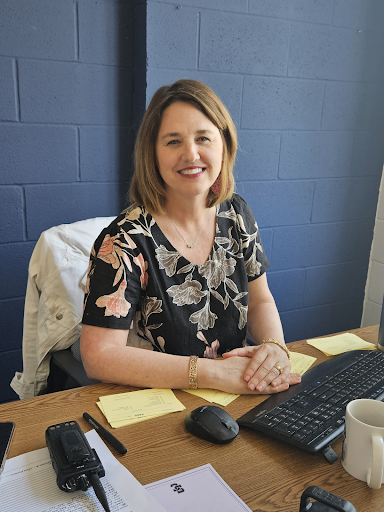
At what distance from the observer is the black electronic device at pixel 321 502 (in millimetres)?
658

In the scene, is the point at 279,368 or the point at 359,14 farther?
the point at 359,14

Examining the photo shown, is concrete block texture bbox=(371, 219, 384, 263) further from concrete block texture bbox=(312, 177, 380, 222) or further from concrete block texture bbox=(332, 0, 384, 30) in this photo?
concrete block texture bbox=(332, 0, 384, 30)

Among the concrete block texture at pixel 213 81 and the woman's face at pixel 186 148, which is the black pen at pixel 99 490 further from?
the concrete block texture at pixel 213 81

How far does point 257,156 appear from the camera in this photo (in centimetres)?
226

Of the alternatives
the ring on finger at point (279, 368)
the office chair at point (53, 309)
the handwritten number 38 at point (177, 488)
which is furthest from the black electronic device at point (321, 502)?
the office chair at point (53, 309)

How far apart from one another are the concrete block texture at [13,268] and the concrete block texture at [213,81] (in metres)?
0.79

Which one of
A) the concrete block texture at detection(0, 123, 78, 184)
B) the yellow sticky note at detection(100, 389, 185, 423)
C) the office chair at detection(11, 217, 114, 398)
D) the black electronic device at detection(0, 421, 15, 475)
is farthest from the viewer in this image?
the concrete block texture at detection(0, 123, 78, 184)

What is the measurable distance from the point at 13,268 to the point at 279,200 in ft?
4.24

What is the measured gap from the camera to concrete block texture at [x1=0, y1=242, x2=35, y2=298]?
6.21 feet

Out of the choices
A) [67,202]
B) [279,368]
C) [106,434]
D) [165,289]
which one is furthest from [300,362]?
[67,202]

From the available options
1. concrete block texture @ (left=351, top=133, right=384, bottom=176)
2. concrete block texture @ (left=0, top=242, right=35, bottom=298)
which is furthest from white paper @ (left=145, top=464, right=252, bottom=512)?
concrete block texture @ (left=351, top=133, right=384, bottom=176)

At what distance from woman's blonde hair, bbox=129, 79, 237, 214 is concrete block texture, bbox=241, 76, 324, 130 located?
789mm

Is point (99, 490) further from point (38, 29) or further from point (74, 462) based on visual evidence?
point (38, 29)

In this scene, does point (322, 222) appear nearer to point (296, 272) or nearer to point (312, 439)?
point (296, 272)
